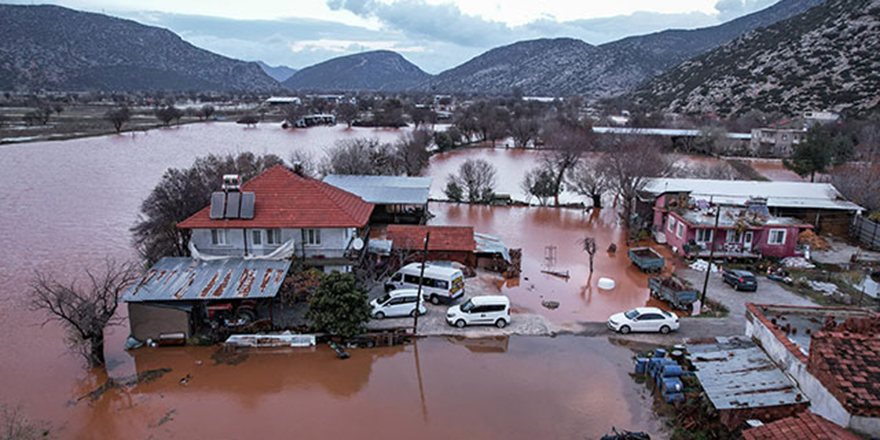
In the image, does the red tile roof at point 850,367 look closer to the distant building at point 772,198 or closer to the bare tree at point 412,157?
the distant building at point 772,198

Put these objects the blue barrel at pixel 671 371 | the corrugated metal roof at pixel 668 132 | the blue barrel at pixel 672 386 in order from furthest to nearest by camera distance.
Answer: the corrugated metal roof at pixel 668 132 → the blue barrel at pixel 671 371 → the blue barrel at pixel 672 386

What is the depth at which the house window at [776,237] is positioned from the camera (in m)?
26.0

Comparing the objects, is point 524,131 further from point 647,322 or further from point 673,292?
point 647,322

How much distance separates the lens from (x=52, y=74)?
18762 cm

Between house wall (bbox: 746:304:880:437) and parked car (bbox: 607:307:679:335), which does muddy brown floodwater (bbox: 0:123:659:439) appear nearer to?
parked car (bbox: 607:307:679:335)

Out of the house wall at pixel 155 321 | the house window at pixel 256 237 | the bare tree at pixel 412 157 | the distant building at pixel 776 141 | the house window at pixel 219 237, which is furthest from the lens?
the distant building at pixel 776 141

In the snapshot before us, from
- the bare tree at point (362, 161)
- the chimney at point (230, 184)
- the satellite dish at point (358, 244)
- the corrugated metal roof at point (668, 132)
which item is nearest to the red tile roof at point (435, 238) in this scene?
the satellite dish at point (358, 244)

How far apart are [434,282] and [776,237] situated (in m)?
18.1

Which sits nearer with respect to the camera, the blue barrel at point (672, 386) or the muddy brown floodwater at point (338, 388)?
the muddy brown floodwater at point (338, 388)

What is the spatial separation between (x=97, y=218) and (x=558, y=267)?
29890 millimetres

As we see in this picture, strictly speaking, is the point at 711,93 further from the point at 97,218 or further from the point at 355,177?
the point at 97,218

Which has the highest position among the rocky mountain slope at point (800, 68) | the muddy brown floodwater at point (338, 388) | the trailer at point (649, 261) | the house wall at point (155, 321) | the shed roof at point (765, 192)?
the rocky mountain slope at point (800, 68)

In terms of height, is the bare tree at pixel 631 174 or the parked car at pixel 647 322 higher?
the bare tree at pixel 631 174

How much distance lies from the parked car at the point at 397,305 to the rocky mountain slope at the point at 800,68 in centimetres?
7777
